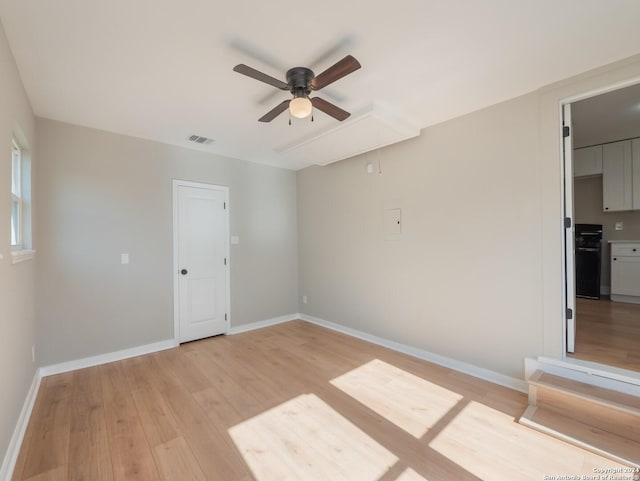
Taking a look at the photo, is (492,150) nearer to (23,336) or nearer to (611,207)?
(611,207)

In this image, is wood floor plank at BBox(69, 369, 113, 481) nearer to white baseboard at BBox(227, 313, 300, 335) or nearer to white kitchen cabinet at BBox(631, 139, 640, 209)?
white baseboard at BBox(227, 313, 300, 335)

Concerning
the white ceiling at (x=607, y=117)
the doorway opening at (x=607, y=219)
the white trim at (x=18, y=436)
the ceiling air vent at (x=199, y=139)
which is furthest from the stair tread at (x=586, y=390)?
the ceiling air vent at (x=199, y=139)

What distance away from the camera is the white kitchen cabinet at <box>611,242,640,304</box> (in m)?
4.22

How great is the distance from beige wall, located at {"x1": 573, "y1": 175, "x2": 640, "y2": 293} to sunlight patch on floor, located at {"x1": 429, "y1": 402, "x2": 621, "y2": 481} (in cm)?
424

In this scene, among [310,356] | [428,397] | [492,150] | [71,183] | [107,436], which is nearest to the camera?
[107,436]

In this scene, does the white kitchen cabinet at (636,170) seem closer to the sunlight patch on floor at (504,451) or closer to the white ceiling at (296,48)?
the white ceiling at (296,48)

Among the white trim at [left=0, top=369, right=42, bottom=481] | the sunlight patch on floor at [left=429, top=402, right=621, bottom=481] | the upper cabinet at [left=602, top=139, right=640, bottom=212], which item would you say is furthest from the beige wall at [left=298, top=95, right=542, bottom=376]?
the white trim at [left=0, top=369, right=42, bottom=481]

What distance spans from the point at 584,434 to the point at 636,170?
4.26 m

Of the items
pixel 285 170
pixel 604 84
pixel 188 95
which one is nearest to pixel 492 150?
pixel 604 84

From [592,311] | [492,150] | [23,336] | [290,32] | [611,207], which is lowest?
[592,311]

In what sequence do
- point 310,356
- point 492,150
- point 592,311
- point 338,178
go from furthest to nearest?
1. point 338,178
2. point 592,311
3. point 310,356
4. point 492,150

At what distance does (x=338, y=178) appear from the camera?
4.27 metres

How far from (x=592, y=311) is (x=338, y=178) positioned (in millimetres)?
3924

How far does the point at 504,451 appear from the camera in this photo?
5.91 feet
